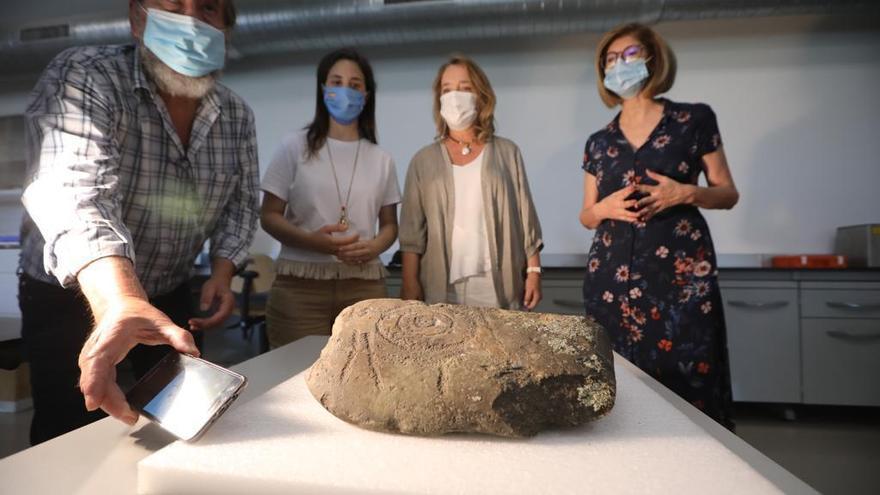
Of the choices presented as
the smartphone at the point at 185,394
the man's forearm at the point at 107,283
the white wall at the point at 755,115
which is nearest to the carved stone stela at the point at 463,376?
the smartphone at the point at 185,394

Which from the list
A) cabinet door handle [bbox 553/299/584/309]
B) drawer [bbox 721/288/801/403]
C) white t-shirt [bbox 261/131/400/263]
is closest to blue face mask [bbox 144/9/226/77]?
white t-shirt [bbox 261/131/400/263]

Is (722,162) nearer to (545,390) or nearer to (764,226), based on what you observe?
(545,390)

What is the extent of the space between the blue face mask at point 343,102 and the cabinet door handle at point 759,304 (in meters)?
1.97

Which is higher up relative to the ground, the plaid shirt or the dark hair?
the dark hair

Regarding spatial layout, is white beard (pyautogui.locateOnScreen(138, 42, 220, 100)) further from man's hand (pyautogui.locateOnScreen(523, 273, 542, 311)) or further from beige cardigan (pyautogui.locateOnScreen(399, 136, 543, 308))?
man's hand (pyautogui.locateOnScreen(523, 273, 542, 311))

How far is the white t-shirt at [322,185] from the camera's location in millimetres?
1324

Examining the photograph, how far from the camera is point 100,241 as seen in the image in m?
0.58

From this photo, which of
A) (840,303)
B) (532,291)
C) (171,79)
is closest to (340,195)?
(171,79)

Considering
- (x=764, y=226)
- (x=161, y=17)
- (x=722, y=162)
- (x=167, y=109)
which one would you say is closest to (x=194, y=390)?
(x=167, y=109)

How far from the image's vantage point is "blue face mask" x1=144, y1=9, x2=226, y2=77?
0.94 metres

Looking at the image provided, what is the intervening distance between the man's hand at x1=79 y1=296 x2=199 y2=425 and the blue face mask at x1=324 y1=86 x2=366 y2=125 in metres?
0.95

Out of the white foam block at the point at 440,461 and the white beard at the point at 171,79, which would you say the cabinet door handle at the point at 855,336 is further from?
the white beard at the point at 171,79

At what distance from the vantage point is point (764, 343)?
2176 mm

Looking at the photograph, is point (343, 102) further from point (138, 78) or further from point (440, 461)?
point (440, 461)
